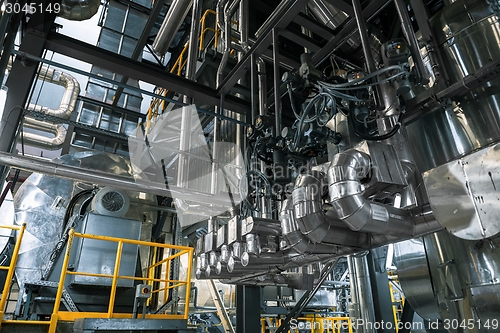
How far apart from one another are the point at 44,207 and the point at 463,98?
6.70m

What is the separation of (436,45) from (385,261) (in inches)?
111

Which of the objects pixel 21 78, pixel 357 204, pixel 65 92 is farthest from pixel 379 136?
pixel 65 92

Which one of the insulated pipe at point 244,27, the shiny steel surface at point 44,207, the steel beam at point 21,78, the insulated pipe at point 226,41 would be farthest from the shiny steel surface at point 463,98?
the shiny steel surface at point 44,207

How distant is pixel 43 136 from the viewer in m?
8.18

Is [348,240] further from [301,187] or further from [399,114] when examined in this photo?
[399,114]

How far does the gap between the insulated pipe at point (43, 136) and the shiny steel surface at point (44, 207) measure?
1851 mm

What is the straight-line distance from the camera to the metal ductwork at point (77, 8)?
346 centimetres

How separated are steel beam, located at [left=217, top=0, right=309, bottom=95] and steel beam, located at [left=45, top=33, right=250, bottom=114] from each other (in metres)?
0.25

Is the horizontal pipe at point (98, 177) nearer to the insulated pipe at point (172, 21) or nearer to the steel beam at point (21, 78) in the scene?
the steel beam at point (21, 78)

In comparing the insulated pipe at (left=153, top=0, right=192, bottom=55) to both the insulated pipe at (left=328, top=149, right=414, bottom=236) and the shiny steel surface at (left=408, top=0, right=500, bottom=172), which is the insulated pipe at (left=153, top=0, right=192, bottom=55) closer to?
the shiny steel surface at (left=408, top=0, right=500, bottom=172)

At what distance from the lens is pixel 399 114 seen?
2.47 m

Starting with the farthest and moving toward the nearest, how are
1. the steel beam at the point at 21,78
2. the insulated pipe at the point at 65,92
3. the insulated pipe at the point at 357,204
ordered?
1. the insulated pipe at the point at 65,92
2. the steel beam at the point at 21,78
3. the insulated pipe at the point at 357,204

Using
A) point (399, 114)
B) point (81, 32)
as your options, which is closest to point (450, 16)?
point (399, 114)

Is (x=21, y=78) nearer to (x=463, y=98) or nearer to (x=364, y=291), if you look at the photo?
(x=463, y=98)
